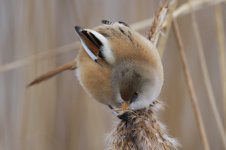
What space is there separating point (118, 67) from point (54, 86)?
35 centimetres

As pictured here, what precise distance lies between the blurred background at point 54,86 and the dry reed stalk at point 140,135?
1.30ft

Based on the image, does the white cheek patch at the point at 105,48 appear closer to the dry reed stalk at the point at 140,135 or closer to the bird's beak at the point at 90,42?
the bird's beak at the point at 90,42

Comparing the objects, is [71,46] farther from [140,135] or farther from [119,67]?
[140,135]

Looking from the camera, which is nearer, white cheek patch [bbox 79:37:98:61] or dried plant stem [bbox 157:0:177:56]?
dried plant stem [bbox 157:0:177:56]

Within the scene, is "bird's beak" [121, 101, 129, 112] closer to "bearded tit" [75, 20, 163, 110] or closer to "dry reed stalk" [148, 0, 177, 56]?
"bearded tit" [75, 20, 163, 110]

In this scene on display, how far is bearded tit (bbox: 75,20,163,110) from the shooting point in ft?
4.87

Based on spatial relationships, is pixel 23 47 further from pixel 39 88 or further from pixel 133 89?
pixel 133 89

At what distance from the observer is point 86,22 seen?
1792 millimetres

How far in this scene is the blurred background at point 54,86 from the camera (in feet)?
5.77

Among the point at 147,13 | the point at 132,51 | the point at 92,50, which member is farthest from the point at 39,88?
the point at 147,13

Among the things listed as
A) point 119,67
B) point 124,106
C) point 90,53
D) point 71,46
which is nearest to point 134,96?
point 124,106

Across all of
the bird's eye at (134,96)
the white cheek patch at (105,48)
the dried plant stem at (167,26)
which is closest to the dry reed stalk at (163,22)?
→ the dried plant stem at (167,26)

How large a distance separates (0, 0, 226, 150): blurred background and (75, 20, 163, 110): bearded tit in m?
0.08

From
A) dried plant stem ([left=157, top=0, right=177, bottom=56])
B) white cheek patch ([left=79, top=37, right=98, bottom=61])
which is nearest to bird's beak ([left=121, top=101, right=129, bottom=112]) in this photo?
dried plant stem ([left=157, top=0, right=177, bottom=56])
